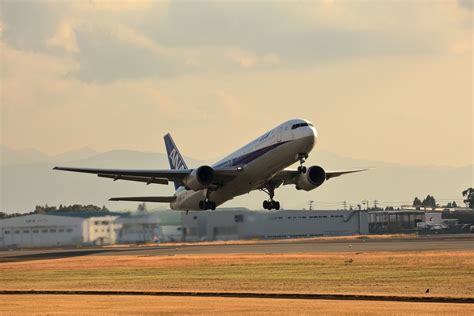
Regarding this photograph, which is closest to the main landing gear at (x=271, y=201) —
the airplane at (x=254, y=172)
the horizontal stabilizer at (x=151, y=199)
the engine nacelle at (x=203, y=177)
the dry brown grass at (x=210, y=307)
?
the airplane at (x=254, y=172)

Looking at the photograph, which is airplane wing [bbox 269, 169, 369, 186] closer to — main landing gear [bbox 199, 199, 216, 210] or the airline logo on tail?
main landing gear [bbox 199, 199, 216, 210]

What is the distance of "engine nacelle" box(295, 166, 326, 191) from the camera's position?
68375mm

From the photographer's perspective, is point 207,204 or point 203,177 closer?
point 203,177

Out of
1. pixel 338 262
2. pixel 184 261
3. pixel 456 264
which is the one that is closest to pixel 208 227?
pixel 184 261

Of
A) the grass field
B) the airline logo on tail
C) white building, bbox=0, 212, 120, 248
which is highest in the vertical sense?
the airline logo on tail

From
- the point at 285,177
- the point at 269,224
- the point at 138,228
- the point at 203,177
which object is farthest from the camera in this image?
the point at 269,224

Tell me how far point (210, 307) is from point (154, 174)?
2517cm

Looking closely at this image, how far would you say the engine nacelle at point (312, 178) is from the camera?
2692 inches

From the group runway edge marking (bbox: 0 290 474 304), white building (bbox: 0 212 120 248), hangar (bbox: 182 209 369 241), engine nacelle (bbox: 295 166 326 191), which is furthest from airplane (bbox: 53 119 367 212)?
white building (bbox: 0 212 120 248)

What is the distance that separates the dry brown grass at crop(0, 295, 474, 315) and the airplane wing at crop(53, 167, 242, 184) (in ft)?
47.8

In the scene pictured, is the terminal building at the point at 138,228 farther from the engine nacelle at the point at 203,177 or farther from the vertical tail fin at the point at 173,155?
the engine nacelle at the point at 203,177

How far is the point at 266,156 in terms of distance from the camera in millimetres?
61656

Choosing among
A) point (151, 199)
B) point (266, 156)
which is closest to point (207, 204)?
point (266, 156)

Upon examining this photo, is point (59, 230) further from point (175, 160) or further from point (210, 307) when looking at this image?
point (210, 307)
